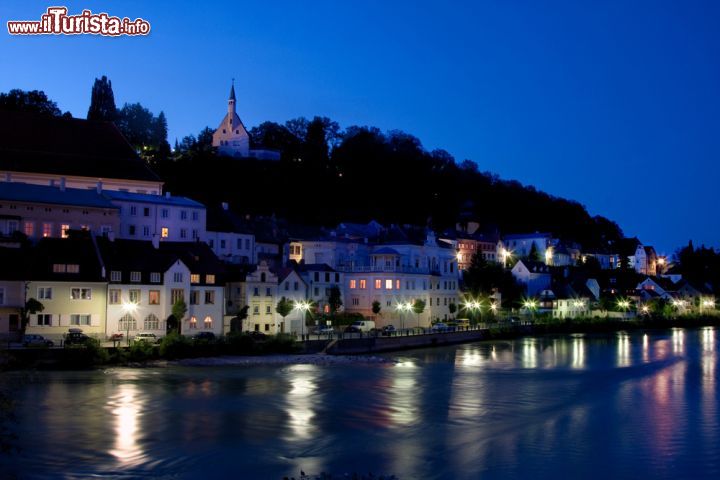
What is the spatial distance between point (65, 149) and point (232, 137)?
56.0 m

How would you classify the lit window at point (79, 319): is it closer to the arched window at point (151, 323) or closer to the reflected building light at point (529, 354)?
the arched window at point (151, 323)

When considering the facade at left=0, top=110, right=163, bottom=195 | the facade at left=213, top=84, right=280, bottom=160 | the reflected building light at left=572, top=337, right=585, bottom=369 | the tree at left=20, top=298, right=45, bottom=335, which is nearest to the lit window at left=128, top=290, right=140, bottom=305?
the tree at left=20, top=298, right=45, bottom=335

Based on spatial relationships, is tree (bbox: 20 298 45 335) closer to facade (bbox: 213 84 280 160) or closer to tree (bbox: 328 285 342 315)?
tree (bbox: 328 285 342 315)

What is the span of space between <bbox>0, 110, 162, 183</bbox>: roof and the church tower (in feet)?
159

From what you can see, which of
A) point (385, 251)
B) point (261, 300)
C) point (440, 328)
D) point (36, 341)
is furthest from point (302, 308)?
point (36, 341)

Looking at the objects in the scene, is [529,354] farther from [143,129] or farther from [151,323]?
[143,129]

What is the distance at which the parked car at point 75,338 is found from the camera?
4469 centimetres

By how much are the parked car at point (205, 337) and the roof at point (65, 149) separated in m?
22.0

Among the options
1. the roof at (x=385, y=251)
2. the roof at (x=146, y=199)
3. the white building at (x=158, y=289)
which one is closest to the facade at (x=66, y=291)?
the white building at (x=158, y=289)

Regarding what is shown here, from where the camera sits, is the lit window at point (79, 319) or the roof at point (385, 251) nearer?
the lit window at point (79, 319)

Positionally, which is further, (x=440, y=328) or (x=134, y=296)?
(x=440, y=328)

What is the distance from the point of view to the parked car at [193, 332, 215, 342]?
49600 millimetres

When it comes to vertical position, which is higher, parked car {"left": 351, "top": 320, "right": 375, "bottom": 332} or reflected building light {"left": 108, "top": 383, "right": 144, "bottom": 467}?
parked car {"left": 351, "top": 320, "right": 375, "bottom": 332}

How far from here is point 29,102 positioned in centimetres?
9575
